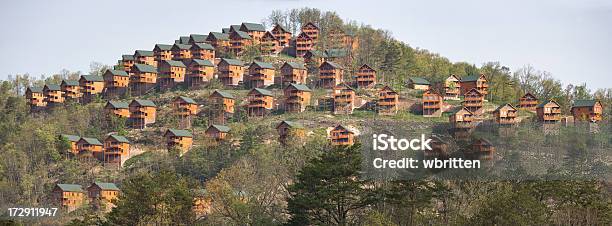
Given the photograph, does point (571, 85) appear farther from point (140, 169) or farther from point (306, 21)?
point (140, 169)

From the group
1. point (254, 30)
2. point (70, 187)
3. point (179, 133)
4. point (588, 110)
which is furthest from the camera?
point (254, 30)

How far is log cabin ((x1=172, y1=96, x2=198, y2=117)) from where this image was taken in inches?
3996

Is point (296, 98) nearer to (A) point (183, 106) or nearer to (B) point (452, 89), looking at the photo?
(A) point (183, 106)

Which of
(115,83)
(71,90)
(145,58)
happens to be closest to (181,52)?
(145,58)

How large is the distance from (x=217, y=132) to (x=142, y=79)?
16.7 metres

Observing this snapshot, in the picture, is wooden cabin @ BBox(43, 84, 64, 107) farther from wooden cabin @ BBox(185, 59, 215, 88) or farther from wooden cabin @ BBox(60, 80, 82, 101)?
wooden cabin @ BBox(185, 59, 215, 88)

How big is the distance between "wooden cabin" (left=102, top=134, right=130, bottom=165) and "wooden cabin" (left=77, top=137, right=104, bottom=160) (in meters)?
0.93

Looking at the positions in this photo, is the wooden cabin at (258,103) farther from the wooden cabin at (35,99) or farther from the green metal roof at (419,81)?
the wooden cabin at (35,99)

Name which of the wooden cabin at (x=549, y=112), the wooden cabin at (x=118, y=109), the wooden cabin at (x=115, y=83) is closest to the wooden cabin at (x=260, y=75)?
the wooden cabin at (x=118, y=109)

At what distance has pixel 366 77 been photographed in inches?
4151

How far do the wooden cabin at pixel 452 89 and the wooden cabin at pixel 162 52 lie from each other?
25111 mm

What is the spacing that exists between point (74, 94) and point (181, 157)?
2295 cm

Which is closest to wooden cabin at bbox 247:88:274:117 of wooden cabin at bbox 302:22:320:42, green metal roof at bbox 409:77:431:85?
green metal roof at bbox 409:77:431:85

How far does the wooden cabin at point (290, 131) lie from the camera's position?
3590 inches
